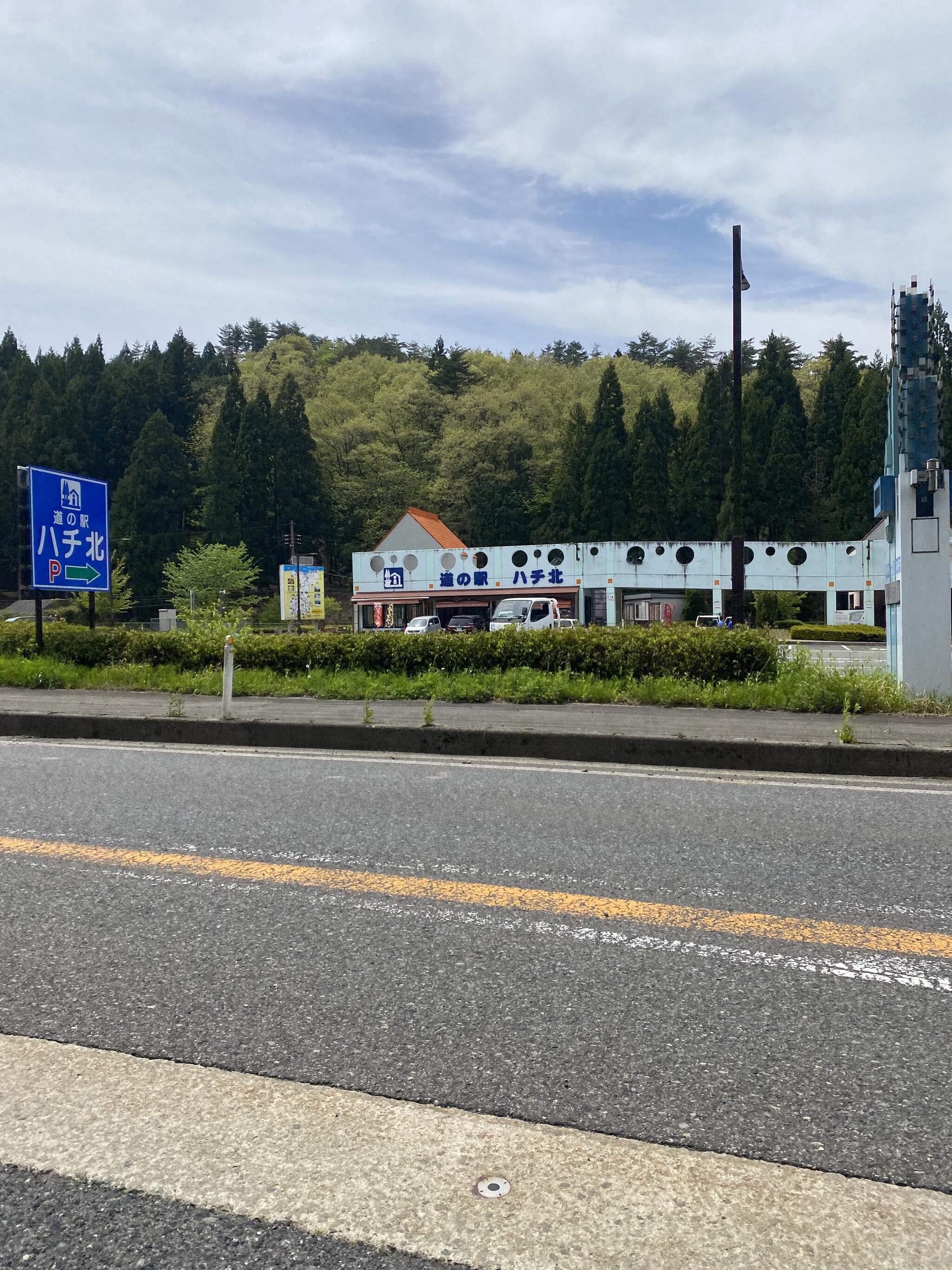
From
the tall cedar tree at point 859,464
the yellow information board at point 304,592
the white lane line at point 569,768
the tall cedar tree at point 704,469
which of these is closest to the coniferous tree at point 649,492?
the tall cedar tree at point 704,469

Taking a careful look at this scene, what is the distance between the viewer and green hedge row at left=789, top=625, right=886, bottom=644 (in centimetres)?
4103

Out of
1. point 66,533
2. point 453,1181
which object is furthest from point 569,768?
point 66,533

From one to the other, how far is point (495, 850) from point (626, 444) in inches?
2490

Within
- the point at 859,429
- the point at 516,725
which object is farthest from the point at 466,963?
the point at 859,429

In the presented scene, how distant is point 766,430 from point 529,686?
2216 inches

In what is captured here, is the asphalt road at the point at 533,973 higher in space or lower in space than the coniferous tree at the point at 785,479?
lower

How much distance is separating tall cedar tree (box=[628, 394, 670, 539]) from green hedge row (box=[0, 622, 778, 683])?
49804 millimetres

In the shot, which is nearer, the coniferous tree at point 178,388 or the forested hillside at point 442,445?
the forested hillside at point 442,445

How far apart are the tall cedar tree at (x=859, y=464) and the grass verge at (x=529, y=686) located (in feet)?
158

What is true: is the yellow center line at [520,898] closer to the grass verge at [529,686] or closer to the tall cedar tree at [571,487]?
the grass verge at [529,686]

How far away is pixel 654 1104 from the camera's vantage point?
2.41 m

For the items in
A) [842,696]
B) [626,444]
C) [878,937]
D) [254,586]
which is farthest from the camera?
[254,586]

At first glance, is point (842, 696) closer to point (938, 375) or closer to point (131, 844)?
point (938, 375)

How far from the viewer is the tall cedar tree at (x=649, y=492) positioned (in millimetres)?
63375
